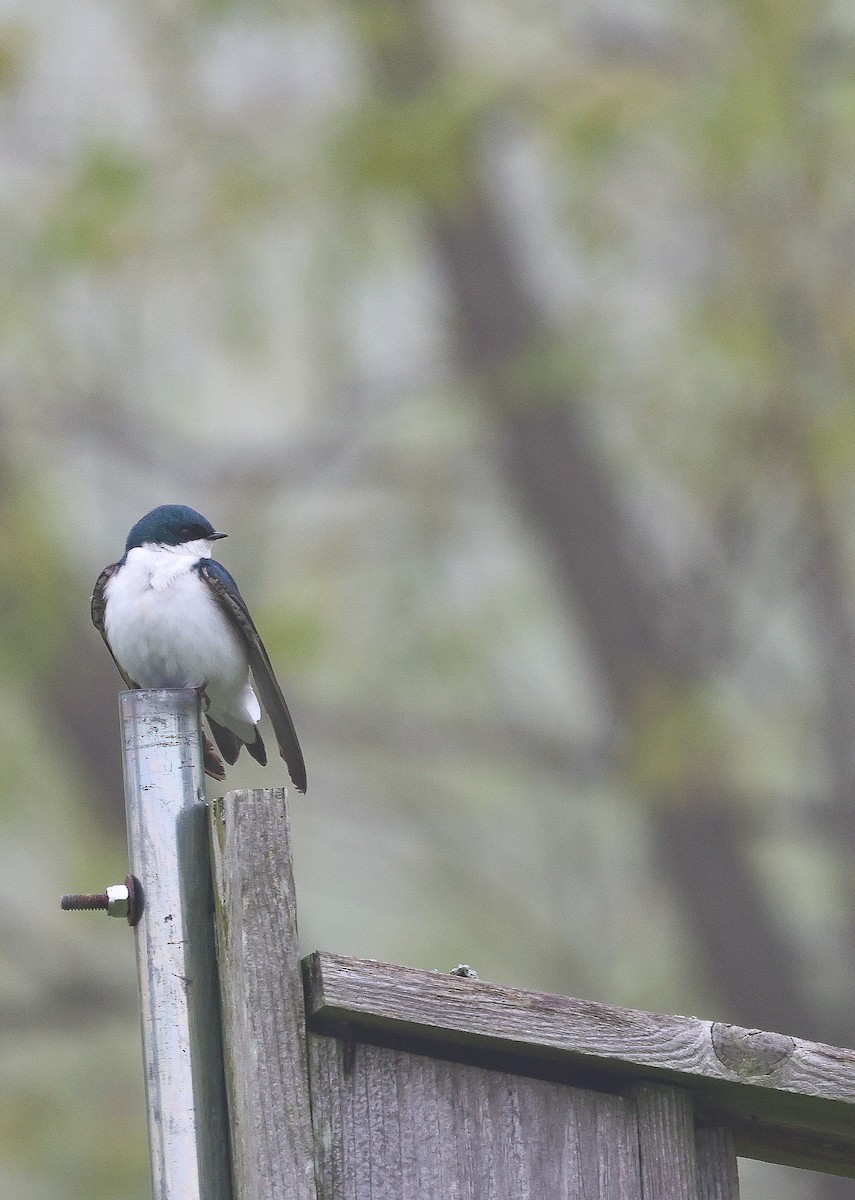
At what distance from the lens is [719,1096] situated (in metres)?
1.95

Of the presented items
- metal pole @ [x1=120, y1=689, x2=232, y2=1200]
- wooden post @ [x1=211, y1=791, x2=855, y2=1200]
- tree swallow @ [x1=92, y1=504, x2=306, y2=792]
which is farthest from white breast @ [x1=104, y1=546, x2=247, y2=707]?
wooden post @ [x1=211, y1=791, x2=855, y2=1200]

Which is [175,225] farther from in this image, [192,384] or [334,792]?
[334,792]

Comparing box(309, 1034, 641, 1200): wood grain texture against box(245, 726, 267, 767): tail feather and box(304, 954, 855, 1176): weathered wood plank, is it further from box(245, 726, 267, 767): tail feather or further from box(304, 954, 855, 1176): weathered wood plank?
box(245, 726, 267, 767): tail feather

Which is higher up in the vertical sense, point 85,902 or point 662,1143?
point 85,902

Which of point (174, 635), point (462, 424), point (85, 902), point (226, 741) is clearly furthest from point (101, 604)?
point (462, 424)

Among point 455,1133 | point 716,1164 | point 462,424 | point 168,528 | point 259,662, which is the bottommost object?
point 716,1164

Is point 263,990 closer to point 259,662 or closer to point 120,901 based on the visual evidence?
point 120,901

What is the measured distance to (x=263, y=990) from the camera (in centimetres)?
165

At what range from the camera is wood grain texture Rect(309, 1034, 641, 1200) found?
172 centimetres

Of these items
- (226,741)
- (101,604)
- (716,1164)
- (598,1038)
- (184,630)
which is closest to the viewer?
(598,1038)

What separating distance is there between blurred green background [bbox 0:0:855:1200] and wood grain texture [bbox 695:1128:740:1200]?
263 cm

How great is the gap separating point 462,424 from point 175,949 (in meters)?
4.58

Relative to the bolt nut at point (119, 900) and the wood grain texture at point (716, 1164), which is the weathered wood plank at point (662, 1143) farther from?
the bolt nut at point (119, 900)

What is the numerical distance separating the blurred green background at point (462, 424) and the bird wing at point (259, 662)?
7.74 ft
